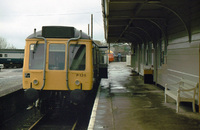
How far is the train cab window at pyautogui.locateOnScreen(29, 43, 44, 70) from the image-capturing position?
25.6ft

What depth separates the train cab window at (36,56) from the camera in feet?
25.6

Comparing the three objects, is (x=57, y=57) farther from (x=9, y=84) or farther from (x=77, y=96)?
(x=9, y=84)

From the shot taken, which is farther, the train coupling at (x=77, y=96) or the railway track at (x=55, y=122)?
the railway track at (x=55, y=122)

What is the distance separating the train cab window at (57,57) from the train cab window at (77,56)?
26cm

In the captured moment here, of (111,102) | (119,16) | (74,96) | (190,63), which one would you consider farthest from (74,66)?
(190,63)

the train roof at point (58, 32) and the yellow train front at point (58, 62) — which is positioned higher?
the train roof at point (58, 32)

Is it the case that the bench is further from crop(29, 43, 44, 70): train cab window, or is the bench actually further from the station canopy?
crop(29, 43, 44, 70): train cab window

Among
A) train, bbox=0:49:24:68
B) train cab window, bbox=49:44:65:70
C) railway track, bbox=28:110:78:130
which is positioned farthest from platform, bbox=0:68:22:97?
train, bbox=0:49:24:68

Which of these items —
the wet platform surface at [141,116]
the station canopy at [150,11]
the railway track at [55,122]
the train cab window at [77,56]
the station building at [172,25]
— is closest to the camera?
the wet platform surface at [141,116]

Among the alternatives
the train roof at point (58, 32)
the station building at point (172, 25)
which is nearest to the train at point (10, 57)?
the station building at point (172, 25)

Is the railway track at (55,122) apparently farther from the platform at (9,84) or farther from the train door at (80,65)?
the platform at (9,84)

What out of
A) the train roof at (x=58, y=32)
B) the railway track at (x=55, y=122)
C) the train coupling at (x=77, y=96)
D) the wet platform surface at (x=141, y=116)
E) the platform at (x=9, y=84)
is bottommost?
the railway track at (x=55, y=122)

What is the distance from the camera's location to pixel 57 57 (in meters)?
7.84

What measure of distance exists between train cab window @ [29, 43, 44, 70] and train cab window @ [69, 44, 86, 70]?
96 centimetres
